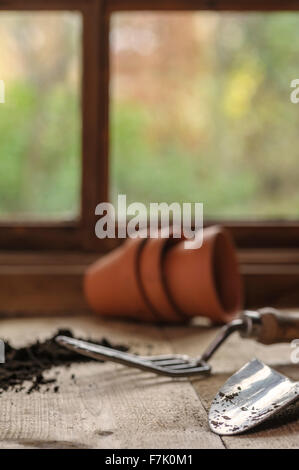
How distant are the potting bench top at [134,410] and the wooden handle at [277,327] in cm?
4

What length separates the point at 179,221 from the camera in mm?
1753

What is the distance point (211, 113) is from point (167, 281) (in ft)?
2.48

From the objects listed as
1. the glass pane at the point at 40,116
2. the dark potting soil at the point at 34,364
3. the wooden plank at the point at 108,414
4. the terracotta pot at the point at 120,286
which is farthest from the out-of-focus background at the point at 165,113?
the wooden plank at the point at 108,414

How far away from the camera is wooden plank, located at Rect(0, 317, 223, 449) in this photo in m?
0.69

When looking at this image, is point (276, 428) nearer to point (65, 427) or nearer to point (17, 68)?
point (65, 427)

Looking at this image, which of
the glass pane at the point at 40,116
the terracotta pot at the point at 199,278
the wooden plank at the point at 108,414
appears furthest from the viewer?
the glass pane at the point at 40,116

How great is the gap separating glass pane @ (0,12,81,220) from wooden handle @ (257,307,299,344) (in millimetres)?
832

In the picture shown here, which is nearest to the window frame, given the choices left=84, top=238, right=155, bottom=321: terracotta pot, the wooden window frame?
the wooden window frame

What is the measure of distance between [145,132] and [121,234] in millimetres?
366

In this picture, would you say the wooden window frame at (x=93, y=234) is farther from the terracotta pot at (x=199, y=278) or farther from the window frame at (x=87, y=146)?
the terracotta pot at (x=199, y=278)

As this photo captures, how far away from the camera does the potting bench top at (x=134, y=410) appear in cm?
69

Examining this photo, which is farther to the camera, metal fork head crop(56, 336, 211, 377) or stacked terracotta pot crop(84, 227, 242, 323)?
stacked terracotta pot crop(84, 227, 242, 323)

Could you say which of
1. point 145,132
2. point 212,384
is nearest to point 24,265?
point 145,132

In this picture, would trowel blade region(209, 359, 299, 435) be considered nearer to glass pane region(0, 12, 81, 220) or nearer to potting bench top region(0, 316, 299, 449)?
potting bench top region(0, 316, 299, 449)
